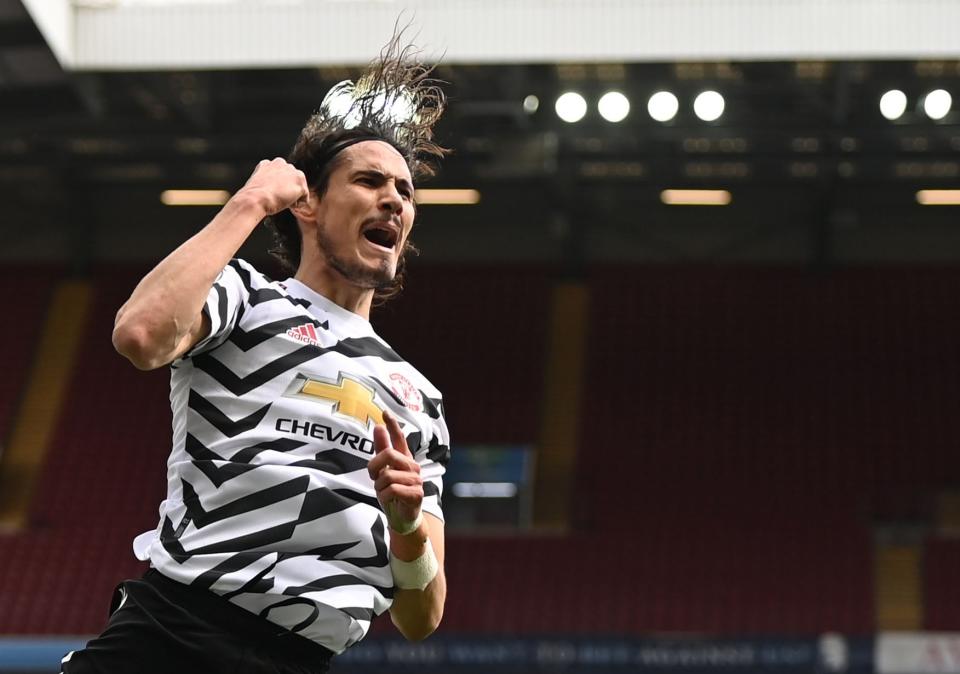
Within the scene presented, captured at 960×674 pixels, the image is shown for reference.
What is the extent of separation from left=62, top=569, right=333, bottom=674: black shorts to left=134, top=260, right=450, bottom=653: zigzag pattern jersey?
3cm

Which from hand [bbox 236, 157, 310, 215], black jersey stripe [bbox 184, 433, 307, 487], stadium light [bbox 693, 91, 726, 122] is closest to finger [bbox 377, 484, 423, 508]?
black jersey stripe [bbox 184, 433, 307, 487]

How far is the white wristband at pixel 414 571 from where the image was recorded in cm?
256

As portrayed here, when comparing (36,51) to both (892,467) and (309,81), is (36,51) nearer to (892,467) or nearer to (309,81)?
(309,81)

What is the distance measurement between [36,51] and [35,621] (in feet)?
18.8

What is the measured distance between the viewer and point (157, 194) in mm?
17875

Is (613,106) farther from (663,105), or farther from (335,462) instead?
(335,462)

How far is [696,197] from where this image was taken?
1672 cm

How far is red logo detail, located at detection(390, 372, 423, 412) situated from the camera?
2.70m

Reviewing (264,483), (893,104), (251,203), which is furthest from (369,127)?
(893,104)

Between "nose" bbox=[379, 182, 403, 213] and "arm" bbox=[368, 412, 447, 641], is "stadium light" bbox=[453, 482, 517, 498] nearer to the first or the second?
"arm" bbox=[368, 412, 447, 641]

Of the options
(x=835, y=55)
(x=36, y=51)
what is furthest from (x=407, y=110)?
(x=36, y=51)

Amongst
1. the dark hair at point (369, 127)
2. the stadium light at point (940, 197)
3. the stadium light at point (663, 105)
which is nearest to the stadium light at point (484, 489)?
the stadium light at point (663, 105)

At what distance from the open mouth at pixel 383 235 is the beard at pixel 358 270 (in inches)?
2.1

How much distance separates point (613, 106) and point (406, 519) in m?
11.4
